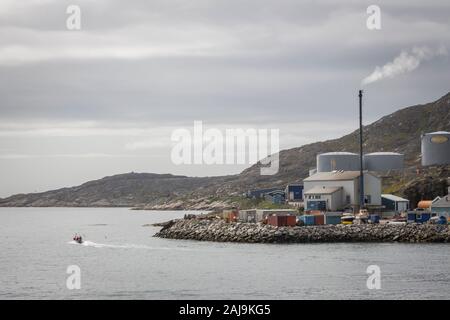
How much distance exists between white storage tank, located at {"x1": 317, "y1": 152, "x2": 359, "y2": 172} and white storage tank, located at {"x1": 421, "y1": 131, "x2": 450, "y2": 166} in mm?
13480

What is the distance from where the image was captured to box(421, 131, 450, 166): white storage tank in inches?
6068

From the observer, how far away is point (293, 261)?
70250 millimetres

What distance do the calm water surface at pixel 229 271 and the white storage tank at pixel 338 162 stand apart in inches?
2666

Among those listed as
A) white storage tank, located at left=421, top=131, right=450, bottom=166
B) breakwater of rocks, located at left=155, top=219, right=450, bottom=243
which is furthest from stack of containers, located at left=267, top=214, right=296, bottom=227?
white storage tank, located at left=421, top=131, right=450, bottom=166

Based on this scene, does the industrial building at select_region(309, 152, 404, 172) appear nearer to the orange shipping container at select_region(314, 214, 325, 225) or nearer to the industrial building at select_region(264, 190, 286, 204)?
the industrial building at select_region(264, 190, 286, 204)

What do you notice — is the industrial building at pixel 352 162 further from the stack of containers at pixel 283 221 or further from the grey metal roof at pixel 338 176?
the stack of containers at pixel 283 221

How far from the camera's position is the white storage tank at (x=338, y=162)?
156m

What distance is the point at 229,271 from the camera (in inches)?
2539

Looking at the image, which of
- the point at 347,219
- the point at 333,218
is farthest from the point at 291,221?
the point at 347,219

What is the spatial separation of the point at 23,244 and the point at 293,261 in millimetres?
51337

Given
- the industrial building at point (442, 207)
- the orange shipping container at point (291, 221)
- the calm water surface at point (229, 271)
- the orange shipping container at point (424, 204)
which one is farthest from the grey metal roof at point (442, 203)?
the orange shipping container at point (291, 221)
